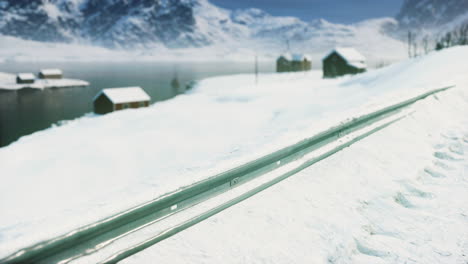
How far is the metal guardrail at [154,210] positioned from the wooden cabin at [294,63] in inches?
3781

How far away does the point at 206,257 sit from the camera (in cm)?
241

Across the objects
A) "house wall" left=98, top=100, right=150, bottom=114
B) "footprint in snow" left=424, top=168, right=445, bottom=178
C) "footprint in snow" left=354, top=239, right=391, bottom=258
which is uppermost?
"house wall" left=98, top=100, right=150, bottom=114

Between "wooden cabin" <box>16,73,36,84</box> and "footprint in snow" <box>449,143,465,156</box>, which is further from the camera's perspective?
"wooden cabin" <box>16,73,36,84</box>

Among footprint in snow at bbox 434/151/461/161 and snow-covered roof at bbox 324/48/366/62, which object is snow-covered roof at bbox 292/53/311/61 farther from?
footprint in snow at bbox 434/151/461/161

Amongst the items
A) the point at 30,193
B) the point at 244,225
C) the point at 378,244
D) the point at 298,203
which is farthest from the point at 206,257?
the point at 30,193

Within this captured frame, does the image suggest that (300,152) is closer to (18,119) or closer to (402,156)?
(402,156)

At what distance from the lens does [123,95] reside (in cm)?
4341

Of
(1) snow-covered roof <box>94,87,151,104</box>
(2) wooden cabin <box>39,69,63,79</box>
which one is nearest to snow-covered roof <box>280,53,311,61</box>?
(1) snow-covered roof <box>94,87,151,104</box>

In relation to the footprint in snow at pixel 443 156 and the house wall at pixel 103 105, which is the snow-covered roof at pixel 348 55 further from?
the footprint in snow at pixel 443 156

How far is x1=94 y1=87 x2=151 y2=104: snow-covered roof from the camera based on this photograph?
137 ft

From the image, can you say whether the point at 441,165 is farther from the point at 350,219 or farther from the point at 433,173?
the point at 350,219

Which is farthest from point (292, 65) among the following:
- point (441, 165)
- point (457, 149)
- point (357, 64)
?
point (441, 165)

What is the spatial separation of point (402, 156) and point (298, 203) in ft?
8.02

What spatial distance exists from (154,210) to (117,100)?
42.2m
